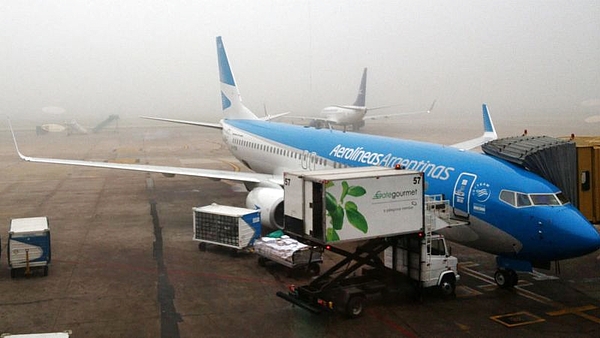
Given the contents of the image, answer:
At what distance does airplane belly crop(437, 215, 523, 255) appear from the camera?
14992mm

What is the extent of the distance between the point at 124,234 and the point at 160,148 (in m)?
41.0

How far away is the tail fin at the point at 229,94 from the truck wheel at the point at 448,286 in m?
21.4

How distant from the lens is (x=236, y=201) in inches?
1172

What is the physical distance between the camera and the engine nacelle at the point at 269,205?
21172 mm

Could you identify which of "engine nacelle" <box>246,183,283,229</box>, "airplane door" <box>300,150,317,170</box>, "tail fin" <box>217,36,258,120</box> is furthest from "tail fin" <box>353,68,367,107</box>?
"engine nacelle" <box>246,183,283,229</box>

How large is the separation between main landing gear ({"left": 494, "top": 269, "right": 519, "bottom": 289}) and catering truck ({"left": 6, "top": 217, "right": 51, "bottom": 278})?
1244 centimetres

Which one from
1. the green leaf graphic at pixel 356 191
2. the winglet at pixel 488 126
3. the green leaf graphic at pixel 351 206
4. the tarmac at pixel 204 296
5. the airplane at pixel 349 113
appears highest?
the airplane at pixel 349 113

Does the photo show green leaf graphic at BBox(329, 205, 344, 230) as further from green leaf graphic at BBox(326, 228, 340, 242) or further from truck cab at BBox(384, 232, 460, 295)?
truck cab at BBox(384, 232, 460, 295)

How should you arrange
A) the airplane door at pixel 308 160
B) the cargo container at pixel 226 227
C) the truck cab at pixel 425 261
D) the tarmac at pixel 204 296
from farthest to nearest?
the airplane door at pixel 308 160
the cargo container at pixel 226 227
the truck cab at pixel 425 261
the tarmac at pixel 204 296

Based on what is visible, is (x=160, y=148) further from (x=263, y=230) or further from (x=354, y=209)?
(x=354, y=209)

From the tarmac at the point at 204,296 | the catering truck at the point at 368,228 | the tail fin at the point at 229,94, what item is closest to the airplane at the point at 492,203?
the catering truck at the point at 368,228

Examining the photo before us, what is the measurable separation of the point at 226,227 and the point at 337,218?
723 cm

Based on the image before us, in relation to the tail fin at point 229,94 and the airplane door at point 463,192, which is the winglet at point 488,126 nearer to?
the tail fin at point 229,94

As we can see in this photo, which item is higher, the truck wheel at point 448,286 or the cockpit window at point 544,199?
the cockpit window at point 544,199
